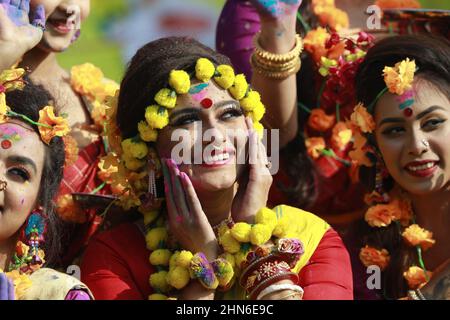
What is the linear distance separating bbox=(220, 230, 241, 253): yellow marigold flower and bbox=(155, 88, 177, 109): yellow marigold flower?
2.13 ft

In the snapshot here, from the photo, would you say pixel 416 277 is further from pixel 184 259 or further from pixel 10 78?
pixel 10 78

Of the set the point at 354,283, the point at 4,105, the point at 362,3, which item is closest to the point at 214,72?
the point at 4,105

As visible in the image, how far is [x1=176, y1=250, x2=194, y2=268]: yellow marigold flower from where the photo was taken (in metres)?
4.50

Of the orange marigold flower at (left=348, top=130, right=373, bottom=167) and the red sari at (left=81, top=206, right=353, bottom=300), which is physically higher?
the orange marigold flower at (left=348, top=130, right=373, bottom=167)

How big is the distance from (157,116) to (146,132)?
0.10 m

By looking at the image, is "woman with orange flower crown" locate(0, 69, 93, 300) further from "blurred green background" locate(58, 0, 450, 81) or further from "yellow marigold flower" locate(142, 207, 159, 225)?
"blurred green background" locate(58, 0, 450, 81)

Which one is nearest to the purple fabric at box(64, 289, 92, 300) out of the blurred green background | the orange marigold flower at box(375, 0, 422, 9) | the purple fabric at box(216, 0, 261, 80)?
the purple fabric at box(216, 0, 261, 80)

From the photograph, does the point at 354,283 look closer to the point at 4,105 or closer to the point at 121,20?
the point at 4,105

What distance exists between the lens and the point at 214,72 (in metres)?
4.82

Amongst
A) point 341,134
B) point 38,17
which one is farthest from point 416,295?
point 38,17

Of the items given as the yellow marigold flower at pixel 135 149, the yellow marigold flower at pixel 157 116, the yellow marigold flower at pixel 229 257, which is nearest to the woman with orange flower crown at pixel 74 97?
the yellow marigold flower at pixel 135 149

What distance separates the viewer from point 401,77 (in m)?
5.10

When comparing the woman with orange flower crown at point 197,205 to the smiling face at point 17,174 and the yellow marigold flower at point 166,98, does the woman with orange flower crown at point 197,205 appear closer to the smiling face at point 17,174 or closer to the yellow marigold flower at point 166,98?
the yellow marigold flower at point 166,98

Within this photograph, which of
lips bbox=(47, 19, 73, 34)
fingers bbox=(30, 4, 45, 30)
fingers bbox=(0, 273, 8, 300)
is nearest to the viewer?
fingers bbox=(0, 273, 8, 300)
